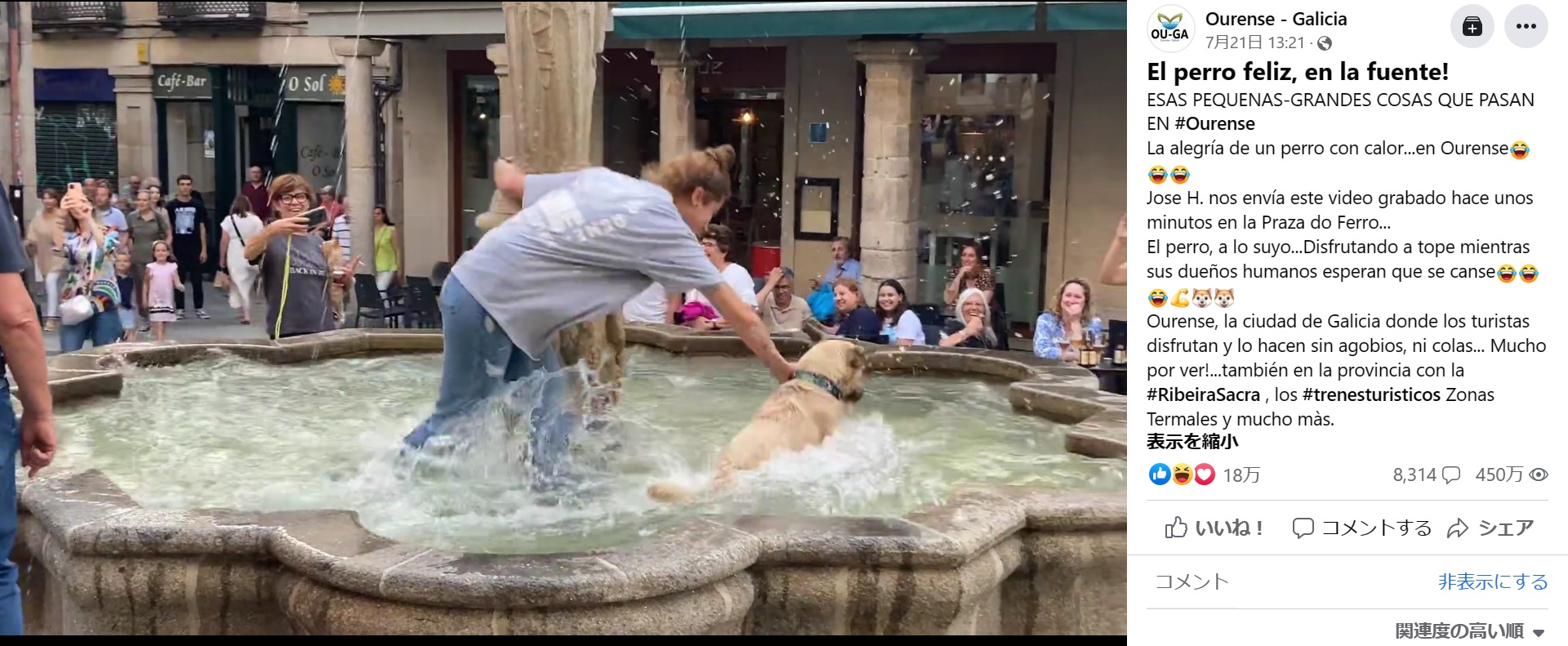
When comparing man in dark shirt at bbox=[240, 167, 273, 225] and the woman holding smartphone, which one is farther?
man in dark shirt at bbox=[240, 167, 273, 225]

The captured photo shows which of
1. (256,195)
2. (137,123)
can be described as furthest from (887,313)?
(137,123)

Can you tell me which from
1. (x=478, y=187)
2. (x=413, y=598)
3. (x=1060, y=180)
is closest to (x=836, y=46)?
(x=1060, y=180)

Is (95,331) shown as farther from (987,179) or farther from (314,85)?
(314,85)

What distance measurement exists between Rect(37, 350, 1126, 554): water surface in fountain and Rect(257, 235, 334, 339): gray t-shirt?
435 millimetres

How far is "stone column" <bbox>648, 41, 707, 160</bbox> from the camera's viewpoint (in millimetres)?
14492

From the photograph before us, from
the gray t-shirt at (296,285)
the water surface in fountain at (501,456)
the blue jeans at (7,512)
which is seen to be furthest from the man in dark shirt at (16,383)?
the gray t-shirt at (296,285)

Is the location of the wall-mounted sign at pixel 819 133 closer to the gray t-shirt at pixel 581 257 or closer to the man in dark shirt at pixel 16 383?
the gray t-shirt at pixel 581 257

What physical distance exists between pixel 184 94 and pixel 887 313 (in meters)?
16.0

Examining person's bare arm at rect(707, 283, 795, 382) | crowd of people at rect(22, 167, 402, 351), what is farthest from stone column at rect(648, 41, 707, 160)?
person's bare arm at rect(707, 283, 795, 382)

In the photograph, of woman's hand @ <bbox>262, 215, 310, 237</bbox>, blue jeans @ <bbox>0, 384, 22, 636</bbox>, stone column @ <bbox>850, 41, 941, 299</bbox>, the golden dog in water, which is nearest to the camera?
blue jeans @ <bbox>0, 384, 22, 636</bbox>

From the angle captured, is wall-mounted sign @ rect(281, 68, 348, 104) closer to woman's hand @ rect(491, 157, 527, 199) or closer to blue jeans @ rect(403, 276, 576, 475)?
woman's hand @ rect(491, 157, 527, 199)
